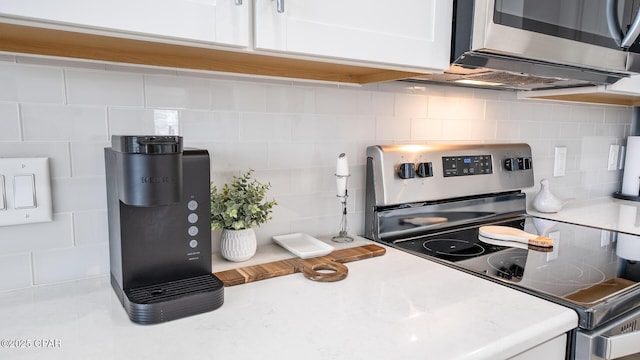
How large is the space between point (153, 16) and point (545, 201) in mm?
1654

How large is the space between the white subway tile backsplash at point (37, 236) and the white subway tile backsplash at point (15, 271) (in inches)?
0.5

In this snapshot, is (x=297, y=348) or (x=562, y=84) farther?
(x=562, y=84)

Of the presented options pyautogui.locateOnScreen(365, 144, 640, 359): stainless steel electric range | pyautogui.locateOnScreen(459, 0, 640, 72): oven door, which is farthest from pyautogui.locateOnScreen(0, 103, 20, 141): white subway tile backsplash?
pyautogui.locateOnScreen(459, 0, 640, 72): oven door

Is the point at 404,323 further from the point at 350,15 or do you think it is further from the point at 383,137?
the point at 383,137

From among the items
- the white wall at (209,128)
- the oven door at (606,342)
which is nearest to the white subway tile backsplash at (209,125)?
the white wall at (209,128)

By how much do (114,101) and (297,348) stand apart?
66 centimetres

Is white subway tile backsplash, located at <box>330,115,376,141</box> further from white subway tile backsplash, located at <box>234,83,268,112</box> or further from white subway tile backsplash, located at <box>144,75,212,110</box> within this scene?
white subway tile backsplash, located at <box>144,75,212,110</box>

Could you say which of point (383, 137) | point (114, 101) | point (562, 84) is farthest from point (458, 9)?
point (114, 101)

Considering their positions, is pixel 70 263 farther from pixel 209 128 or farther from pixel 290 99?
pixel 290 99

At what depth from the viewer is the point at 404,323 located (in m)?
0.71

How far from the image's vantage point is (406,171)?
1.25 m

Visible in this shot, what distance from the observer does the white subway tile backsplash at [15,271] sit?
829mm

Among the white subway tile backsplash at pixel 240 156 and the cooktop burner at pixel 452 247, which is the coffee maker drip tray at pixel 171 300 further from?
the cooktop burner at pixel 452 247

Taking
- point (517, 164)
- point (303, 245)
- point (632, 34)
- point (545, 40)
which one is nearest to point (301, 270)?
point (303, 245)
